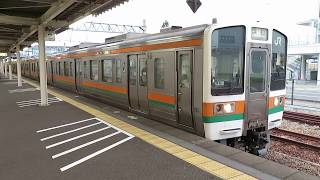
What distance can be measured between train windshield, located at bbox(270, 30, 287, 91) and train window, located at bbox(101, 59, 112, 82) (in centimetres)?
548

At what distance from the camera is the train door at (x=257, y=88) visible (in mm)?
6023

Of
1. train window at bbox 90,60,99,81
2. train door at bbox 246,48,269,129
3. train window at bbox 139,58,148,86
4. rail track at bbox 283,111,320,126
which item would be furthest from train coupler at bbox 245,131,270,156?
train window at bbox 90,60,99,81

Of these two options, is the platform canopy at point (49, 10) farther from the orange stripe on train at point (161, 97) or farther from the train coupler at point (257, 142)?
the train coupler at point (257, 142)

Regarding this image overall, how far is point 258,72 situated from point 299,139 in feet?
11.2

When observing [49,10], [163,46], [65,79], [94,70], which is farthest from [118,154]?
[65,79]

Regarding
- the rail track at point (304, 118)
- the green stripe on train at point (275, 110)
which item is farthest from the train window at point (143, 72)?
the rail track at point (304, 118)

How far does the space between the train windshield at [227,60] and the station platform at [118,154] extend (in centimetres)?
106

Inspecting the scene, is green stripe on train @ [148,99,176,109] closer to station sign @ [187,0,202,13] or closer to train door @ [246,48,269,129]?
train door @ [246,48,269,129]

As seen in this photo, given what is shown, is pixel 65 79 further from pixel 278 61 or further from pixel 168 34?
pixel 278 61

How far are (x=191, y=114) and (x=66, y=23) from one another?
7737mm

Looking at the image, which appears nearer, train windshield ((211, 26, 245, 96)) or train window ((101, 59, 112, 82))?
train windshield ((211, 26, 245, 96))

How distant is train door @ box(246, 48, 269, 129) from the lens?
19.8 feet

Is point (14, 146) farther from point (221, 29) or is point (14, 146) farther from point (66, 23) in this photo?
point (66, 23)

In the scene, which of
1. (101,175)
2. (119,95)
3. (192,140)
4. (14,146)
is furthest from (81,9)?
(101,175)
